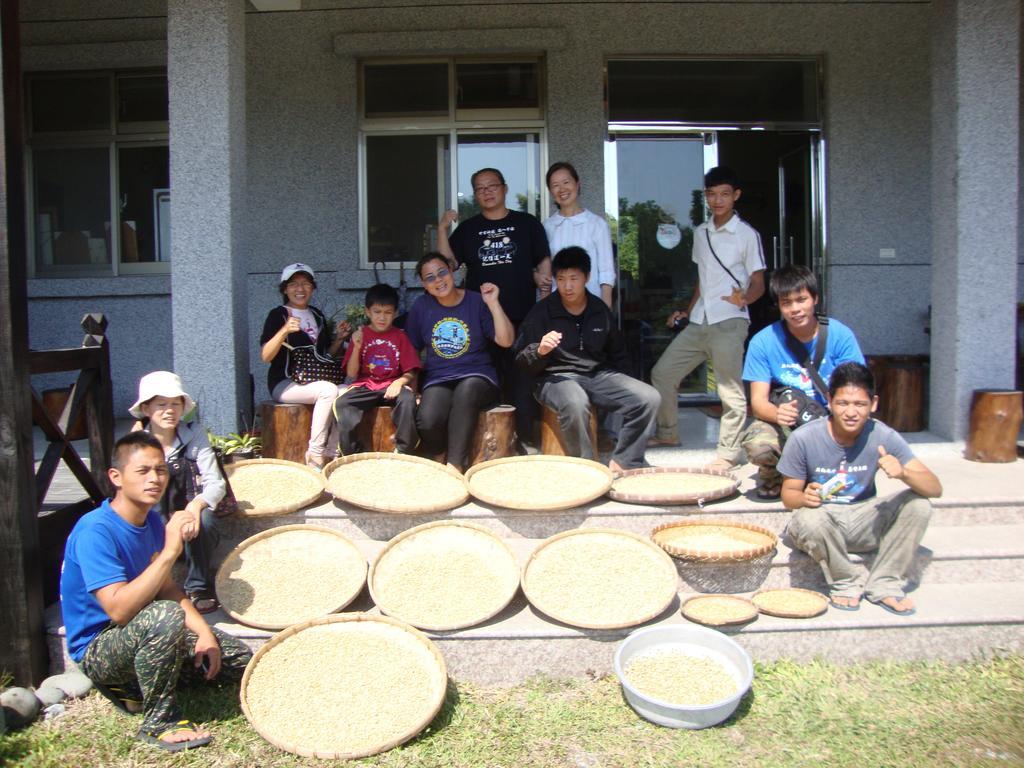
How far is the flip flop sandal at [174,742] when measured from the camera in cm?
279

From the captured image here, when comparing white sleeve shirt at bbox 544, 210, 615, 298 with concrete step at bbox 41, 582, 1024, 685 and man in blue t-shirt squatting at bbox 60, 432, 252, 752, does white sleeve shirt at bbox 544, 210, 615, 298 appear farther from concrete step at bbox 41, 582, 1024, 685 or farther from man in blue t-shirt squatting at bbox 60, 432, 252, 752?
man in blue t-shirt squatting at bbox 60, 432, 252, 752

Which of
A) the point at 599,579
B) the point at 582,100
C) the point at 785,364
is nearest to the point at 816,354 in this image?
the point at 785,364

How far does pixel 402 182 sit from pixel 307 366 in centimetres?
248

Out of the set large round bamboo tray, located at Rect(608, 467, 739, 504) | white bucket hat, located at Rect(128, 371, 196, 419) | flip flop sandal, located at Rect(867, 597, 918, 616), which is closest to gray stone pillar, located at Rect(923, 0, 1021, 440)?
large round bamboo tray, located at Rect(608, 467, 739, 504)

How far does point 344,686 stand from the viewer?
9.69 ft

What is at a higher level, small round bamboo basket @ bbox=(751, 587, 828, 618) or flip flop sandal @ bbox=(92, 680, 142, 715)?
small round bamboo basket @ bbox=(751, 587, 828, 618)

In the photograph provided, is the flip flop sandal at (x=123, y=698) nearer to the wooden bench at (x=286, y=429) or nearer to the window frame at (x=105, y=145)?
the wooden bench at (x=286, y=429)

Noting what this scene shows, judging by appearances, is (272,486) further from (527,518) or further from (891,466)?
(891,466)

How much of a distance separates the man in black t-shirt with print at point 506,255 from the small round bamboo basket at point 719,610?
1.68m

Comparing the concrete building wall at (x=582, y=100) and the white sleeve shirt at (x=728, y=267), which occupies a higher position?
the concrete building wall at (x=582, y=100)

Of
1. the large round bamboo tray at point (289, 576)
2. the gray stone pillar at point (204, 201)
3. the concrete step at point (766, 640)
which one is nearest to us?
the concrete step at point (766, 640)

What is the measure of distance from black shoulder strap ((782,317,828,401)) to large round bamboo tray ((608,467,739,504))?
0.59 metres

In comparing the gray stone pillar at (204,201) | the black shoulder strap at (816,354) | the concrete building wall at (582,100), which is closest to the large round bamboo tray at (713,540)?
the black shoulder strap at (816,354)

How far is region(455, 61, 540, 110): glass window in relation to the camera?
6582 mm
